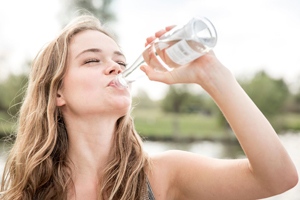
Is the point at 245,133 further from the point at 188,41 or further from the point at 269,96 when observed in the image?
the point at 269,96

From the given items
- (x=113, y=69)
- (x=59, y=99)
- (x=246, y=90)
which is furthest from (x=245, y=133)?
(x=246, y=90)

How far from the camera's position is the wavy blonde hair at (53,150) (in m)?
1.60

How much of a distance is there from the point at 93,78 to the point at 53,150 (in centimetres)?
47

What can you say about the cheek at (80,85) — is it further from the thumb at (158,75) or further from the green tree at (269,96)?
the green tree at (269,96)

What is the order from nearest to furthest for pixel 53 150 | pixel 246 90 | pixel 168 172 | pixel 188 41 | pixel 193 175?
1. pixel 188 41
2. pixel 193 175
3. pixel 168 172
4. pixel 53 150
5. pixel 246 90

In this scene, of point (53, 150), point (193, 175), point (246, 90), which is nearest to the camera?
point (193, 175)

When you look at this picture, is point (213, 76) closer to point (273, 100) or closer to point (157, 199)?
point (157, 199)

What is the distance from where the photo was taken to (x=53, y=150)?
5.71 ft

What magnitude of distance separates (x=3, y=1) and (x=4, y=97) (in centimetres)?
446

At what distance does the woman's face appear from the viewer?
145 centimetres

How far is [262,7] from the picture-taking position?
2322 centimetres

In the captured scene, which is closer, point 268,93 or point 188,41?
point 188,41

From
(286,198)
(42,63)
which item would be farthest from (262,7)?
(42,63)

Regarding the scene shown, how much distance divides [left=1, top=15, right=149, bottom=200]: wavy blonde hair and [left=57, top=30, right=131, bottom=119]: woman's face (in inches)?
1.9
